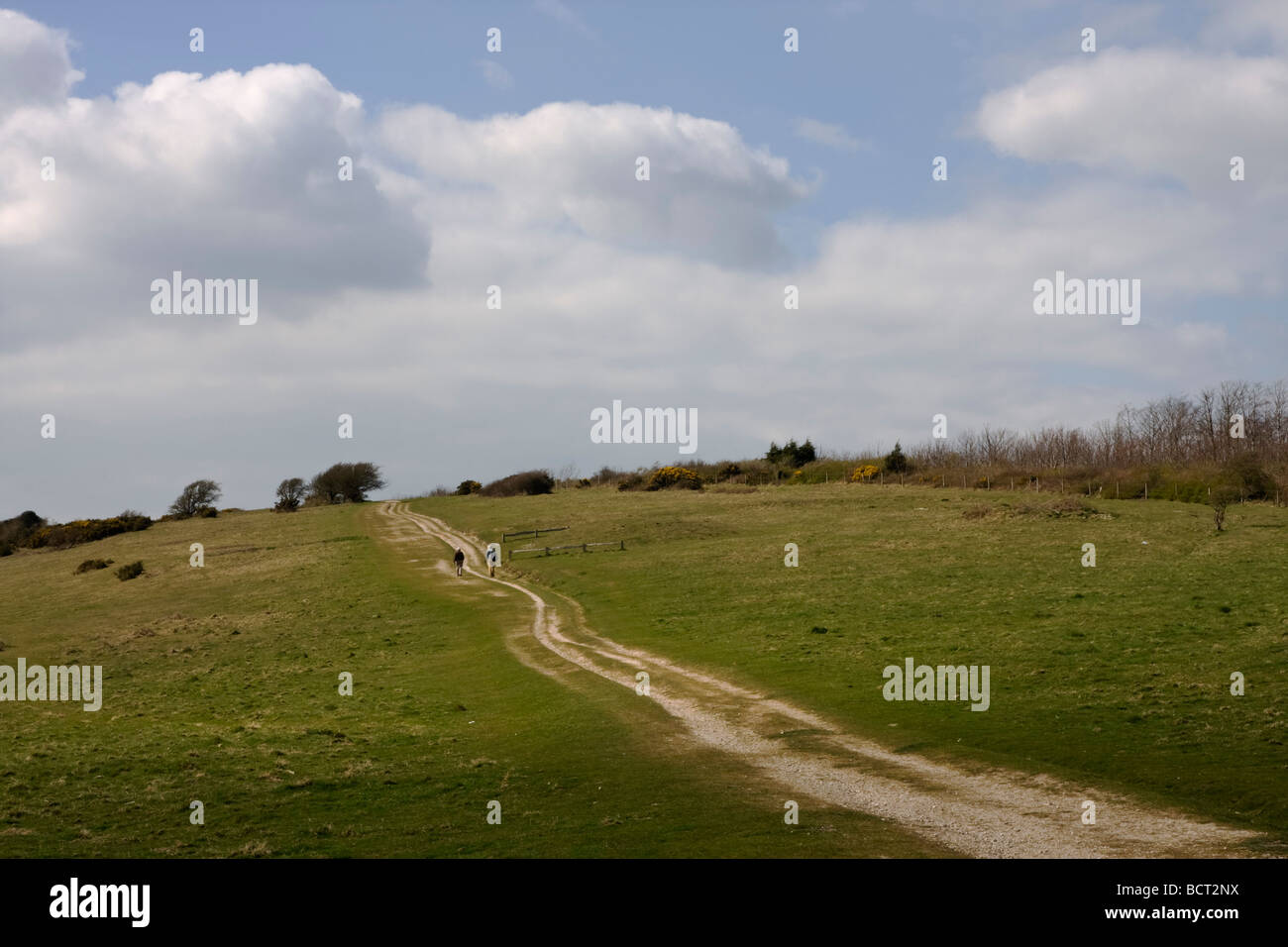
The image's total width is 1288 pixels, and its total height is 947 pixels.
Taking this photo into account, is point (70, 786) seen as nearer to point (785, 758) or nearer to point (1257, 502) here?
point (785, 758)

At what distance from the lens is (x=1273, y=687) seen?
23.0m

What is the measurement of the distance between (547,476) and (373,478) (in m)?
35.3

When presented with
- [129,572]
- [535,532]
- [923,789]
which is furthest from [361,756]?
[129,572]

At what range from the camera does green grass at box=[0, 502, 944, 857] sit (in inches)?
591

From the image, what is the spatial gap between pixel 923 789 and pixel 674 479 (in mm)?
96290

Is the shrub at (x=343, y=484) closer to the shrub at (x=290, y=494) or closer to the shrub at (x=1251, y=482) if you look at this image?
the shrub at (x=290, y=494)

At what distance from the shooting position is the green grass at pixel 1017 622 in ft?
65.0

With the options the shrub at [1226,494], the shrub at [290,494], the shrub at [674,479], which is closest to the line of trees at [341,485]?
the shrub at [290,494]

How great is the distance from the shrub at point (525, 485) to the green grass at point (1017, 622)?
51.0 m

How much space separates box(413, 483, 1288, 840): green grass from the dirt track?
0.91 meters

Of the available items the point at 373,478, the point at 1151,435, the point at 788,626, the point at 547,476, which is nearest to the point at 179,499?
the point at 373,478

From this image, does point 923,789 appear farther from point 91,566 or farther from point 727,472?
point 727,472

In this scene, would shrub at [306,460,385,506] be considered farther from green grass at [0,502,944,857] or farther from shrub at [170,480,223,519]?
green grass at [0,502,944,857]
